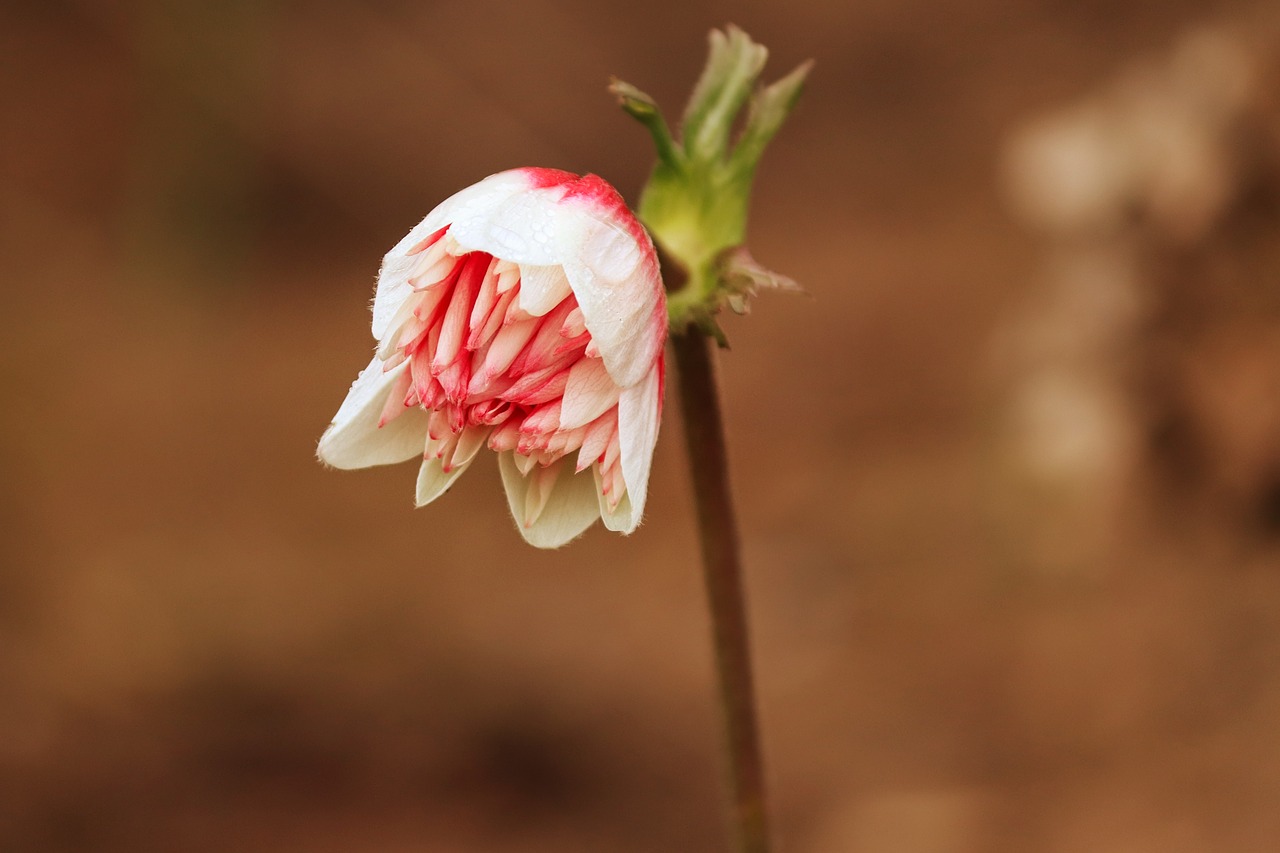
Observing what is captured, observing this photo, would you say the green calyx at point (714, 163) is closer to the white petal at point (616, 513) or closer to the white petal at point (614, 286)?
the white petal at point (614, 286)

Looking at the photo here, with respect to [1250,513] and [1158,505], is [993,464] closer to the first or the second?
[1158,505]

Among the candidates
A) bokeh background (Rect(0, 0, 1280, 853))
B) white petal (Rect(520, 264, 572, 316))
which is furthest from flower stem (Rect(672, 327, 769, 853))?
bokeh background (Rect(0, 0, 1280, 853))

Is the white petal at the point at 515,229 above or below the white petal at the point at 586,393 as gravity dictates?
above

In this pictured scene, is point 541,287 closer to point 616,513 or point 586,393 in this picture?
point 586,393

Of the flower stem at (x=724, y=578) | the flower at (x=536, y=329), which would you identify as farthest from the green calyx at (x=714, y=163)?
the flower at (x=536, y=329)

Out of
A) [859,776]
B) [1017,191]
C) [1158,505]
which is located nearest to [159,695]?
[859,776]

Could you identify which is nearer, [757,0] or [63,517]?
[63,517]
